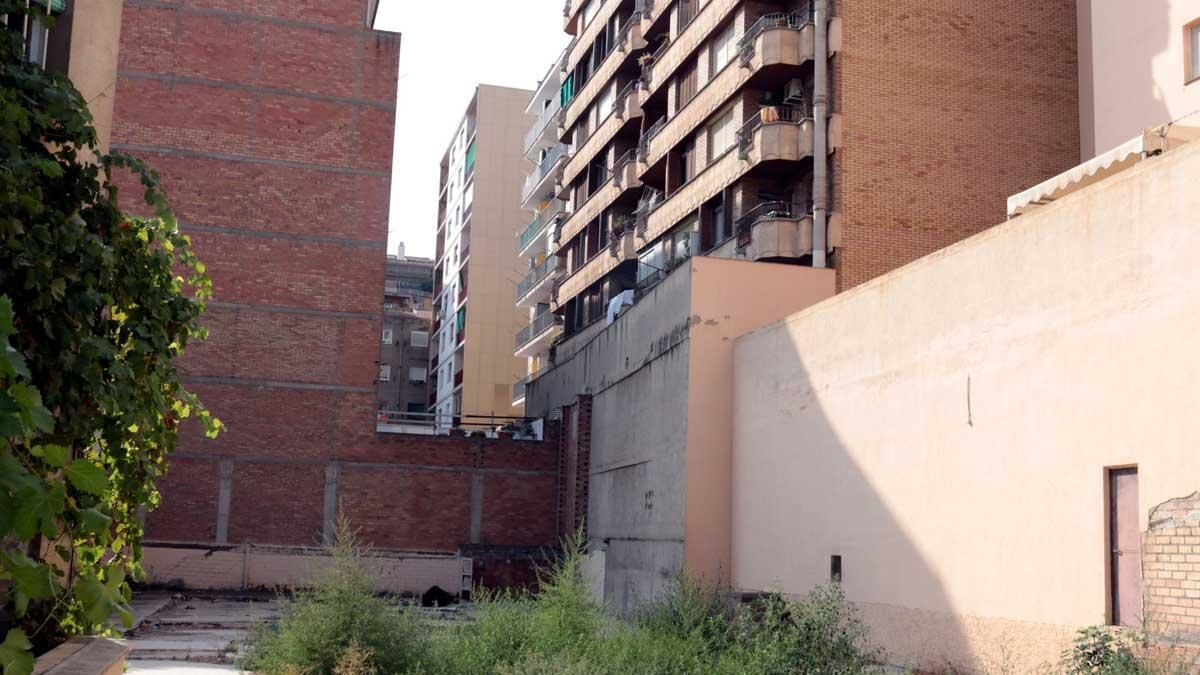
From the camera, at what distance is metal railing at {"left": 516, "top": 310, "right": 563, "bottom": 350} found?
4625cm

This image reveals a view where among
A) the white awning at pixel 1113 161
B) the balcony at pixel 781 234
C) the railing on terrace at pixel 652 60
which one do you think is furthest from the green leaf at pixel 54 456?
the railing on terrace at pixel 652 60

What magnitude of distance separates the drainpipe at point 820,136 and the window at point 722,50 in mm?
3371

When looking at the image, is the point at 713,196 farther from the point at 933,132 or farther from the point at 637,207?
the point at 637,207

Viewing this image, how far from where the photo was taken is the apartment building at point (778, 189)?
1966 cm

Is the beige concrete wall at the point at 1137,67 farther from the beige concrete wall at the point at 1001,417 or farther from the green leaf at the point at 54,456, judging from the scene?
the green leaf at the point at 54,456

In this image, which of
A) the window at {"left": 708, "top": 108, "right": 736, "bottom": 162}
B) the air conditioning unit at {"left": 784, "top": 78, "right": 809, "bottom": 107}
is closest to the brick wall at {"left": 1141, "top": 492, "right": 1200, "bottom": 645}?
the air conditioning unit at {"left": 784, "top": 78, "right": 809, "bottom": 107}

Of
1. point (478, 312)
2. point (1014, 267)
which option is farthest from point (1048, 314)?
point (478, 312)

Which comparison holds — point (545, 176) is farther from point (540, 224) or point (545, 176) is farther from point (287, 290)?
point (287, 290)

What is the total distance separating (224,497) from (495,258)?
107ft

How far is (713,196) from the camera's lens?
96.9 ft

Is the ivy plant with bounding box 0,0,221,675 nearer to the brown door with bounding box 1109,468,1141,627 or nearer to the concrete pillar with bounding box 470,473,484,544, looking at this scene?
the brown door with bounding box 1109,468,1141,627

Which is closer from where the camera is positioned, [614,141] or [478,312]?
[614,141]

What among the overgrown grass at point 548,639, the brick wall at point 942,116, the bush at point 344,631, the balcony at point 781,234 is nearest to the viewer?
the overgrown grass at point 548,639

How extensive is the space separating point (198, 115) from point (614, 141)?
44.4 ft
